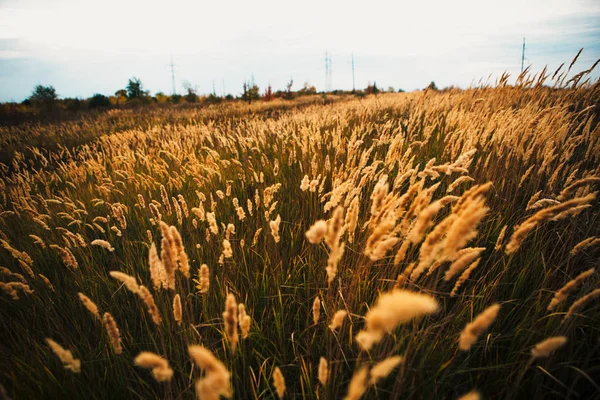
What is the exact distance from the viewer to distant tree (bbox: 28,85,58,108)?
850 inches

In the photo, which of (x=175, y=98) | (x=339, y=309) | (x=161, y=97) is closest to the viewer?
(x=339, y=309)

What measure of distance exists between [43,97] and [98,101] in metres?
4.01

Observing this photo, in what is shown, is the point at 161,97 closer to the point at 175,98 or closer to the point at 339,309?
the point at 175,98

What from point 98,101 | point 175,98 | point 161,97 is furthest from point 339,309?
point 161,97

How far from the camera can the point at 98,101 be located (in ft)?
82.8

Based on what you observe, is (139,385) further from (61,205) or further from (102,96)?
(102,96)

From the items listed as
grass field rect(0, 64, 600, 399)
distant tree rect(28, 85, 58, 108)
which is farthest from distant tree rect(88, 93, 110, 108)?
grass field rect(0, 64, 600, 399)

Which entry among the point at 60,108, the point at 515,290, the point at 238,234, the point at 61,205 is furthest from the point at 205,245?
the point at 60,108

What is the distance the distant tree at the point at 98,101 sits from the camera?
25.0 metres

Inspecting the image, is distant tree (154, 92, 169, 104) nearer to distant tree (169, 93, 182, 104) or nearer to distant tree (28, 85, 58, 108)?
distant tree (169, 93, 182, 104)

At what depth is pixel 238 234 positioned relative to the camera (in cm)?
212

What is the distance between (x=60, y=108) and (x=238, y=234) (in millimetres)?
27895

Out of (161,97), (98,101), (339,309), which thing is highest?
(161,97)

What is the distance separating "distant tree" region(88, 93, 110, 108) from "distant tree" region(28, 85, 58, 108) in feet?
8.16
